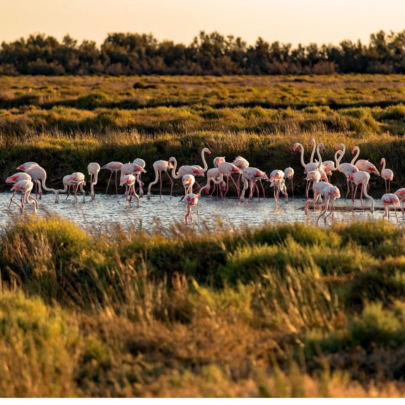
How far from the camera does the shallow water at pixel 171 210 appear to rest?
37.4 ft

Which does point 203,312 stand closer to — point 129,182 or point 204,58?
point 129,182

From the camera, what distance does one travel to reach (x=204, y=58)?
339 feet

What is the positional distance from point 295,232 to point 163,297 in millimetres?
2225

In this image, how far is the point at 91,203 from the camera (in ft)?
44.3

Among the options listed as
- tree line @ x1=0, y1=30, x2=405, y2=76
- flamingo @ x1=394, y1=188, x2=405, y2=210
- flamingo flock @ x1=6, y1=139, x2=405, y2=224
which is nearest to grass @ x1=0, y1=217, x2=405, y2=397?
flamingo @ x1=394, y1=188, x2=405, y2=210

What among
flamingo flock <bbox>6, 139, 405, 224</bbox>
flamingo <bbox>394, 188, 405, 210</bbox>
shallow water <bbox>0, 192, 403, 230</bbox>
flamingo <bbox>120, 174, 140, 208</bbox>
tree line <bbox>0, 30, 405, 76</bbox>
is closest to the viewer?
flamingo <bbox>394, 188, 405, 210</bbox>

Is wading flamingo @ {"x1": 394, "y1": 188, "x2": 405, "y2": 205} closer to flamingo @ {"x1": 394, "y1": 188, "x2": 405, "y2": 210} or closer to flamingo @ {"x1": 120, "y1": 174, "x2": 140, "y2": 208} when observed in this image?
flamingo @ {"x1": 394, "y1": 188, "x2": 405, "y2": 210}

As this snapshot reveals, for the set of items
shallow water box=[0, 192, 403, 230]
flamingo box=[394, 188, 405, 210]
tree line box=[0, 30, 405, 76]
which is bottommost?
shallow water box=[0, 192, 403, 230]

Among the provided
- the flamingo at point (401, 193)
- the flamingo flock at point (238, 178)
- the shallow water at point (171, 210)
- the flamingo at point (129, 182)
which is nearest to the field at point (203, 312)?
the shallow water at point (171, 210)

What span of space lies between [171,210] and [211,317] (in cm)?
728

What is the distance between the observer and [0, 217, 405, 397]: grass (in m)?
4.34

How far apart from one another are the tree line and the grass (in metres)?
83.1

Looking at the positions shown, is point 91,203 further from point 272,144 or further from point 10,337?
point 10,337

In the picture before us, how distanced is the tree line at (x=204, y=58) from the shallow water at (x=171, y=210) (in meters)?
76.9
